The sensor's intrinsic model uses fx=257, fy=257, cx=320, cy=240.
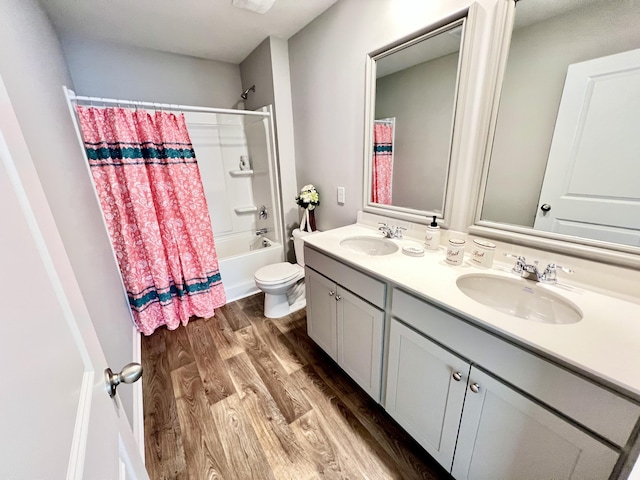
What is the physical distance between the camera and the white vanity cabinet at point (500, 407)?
66 cm

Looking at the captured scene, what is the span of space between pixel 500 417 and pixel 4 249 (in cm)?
127

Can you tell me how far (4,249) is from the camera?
1.14ft

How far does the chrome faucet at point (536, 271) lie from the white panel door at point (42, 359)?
1.40m

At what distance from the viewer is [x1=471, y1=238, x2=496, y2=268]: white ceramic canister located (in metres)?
1.16

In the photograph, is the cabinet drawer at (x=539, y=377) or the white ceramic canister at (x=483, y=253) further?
the white ceramic canister at (x=483, y=253)

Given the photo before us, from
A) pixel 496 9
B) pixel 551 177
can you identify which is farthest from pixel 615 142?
pixel 496 9

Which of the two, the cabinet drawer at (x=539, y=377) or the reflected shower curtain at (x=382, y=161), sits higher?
the reflected shower curtain at (x=382, y=161)

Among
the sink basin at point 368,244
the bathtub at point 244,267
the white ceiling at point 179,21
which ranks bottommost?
the bathtub at point 244,267

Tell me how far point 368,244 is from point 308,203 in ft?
2.58

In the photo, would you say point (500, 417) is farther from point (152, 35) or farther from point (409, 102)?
point (152, 35)

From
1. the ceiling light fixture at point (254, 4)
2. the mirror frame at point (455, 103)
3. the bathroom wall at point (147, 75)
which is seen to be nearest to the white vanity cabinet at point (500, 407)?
the mirror frame at point (455, 103)

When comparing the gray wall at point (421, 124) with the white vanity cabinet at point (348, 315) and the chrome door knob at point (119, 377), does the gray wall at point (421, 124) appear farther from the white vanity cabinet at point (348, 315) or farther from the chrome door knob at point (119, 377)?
the chrome door knob at point (119, 377)

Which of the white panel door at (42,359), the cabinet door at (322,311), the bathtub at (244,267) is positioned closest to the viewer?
the white panel door at (42,359)

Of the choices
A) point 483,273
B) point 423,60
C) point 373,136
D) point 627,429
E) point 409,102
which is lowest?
point 627,429
